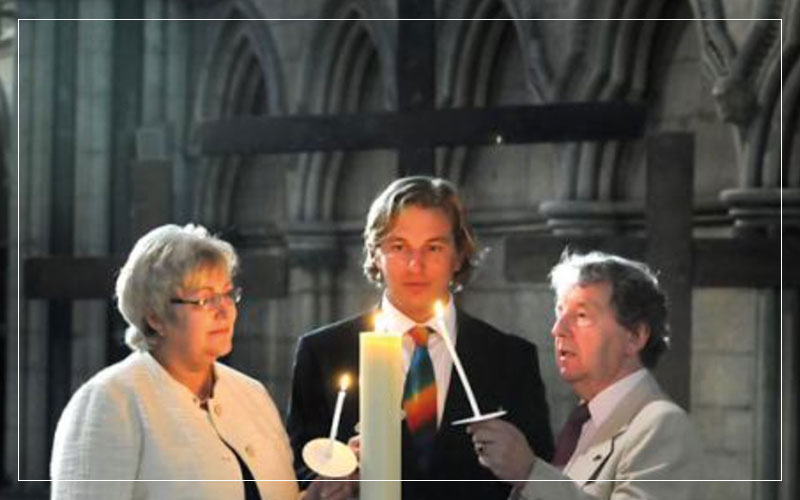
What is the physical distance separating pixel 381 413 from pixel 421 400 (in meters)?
0.10

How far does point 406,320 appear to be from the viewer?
901mm

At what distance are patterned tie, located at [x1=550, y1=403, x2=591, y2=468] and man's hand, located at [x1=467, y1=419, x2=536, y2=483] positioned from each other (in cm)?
4

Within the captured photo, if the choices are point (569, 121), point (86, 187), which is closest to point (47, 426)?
point (86, 187)

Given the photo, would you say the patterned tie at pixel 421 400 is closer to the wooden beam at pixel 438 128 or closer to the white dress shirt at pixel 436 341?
the white dress shirt at pixel 436 341

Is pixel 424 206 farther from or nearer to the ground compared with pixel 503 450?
farther from the ground

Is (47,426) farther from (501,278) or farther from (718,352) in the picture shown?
(718,352)

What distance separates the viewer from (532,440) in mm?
911

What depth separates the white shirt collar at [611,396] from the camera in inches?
34.2

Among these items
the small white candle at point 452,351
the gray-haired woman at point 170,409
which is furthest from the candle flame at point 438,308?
the gray-haired woman at point 170,409

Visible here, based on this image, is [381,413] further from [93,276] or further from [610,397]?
[93,276]

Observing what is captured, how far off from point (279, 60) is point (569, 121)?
194 millimetres

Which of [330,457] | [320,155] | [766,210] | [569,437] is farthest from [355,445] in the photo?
[766,210]

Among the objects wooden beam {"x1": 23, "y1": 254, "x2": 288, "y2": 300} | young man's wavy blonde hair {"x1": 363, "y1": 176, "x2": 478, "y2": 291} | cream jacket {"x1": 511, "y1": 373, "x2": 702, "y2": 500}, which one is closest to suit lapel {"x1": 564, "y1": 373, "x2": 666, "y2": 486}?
cream jacket {"x1": 511, "y1": 373, "x2": 702, "y2": 500}

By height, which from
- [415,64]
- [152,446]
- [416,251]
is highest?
[415,64]
